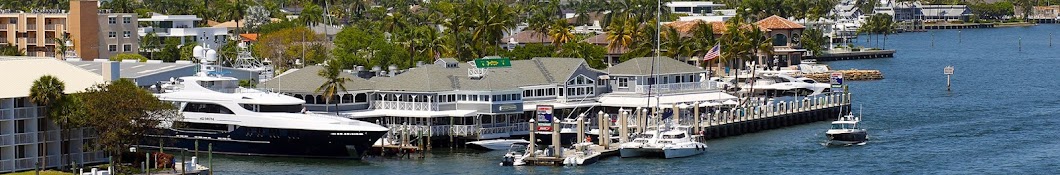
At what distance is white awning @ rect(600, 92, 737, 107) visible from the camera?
122 meters

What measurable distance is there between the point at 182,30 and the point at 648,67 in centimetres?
6395

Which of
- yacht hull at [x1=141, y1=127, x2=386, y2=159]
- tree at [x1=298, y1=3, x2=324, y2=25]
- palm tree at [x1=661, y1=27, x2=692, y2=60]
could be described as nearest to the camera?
yacht hull at [x1=141, y1=127, x2=386, y2=159]

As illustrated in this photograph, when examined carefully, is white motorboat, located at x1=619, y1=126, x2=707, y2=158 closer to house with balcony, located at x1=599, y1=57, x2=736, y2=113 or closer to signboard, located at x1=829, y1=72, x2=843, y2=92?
house with balcony, located at x1=599, y1=57, x2=736, y2=113

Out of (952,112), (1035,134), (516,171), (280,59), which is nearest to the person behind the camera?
(516,171)

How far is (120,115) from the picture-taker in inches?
3474

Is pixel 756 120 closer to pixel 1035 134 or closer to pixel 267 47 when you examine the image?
pixel 1035 134

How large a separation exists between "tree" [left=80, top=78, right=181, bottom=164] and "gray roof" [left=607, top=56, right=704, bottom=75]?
3846cm

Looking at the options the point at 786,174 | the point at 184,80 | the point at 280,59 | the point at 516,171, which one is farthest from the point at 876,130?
the point at 280,59

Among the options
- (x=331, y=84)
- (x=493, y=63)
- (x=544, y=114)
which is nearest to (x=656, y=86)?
(x=493, y=63)

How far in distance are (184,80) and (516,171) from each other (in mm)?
21918

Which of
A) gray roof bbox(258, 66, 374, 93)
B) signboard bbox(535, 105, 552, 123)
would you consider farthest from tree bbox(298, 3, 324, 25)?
signboard bbox(535, 105, 552, 123)

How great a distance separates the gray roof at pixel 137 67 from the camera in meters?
121

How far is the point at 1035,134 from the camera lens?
393 ft

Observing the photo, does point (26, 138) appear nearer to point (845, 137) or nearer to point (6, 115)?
point (6, 115)
